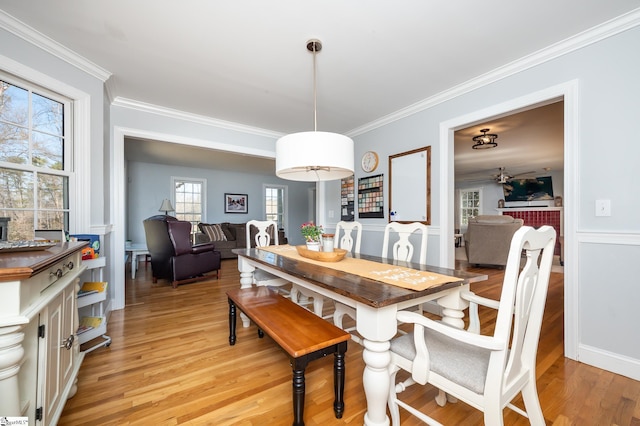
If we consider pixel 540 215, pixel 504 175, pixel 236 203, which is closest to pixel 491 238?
pixel 504 175

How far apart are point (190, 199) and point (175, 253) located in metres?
3.74

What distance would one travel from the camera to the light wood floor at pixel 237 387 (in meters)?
1.40

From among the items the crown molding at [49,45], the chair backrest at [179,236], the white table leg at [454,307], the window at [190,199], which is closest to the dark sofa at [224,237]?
the window at [190,199]

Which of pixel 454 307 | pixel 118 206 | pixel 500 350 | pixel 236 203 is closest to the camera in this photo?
pixel 500 350

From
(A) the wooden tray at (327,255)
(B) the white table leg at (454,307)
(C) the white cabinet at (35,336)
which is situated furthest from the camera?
(A) the wooden tray at (327,255)

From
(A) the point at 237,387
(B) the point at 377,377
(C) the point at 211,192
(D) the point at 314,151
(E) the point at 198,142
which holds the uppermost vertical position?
(E) the point at 198,142

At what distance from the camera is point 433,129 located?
2.98 m

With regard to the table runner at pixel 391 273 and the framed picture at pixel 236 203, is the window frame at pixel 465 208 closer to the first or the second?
the framed picture at pixel 236 203

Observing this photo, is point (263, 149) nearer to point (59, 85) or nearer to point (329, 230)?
point (329, 230)

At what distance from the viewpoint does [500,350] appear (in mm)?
922

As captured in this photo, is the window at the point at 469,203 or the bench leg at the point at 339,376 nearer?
the bench leg at the point at 339,376

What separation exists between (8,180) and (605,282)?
4.25m

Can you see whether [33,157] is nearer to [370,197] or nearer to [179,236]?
[179,236]

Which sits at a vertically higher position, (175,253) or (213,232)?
(213,232)
